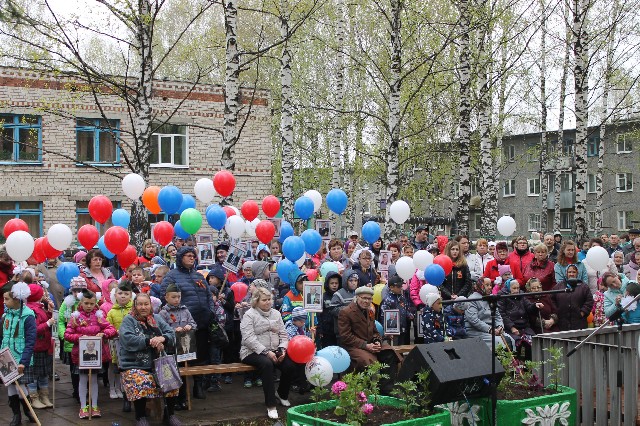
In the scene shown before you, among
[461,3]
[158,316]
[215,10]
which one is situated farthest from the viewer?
[215,10]

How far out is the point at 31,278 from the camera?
32.4 ft

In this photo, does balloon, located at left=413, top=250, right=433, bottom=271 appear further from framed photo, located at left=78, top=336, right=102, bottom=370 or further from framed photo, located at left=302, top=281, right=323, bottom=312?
framed photo, located at left=78, top=336, right=102, bottom=370

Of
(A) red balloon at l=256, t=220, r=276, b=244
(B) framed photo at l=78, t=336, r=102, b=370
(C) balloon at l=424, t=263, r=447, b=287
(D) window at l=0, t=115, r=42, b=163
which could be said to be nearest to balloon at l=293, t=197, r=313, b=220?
(A) red balloon at l=256, t=220, r=276, b=244

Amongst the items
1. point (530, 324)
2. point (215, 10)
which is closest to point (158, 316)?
point (530, 324)

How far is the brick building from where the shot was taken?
88.2 feet

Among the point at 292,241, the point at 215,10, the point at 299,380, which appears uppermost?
the point at 215,10

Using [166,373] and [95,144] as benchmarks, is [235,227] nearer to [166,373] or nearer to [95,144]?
[166,373]

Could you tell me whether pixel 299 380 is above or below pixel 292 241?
below

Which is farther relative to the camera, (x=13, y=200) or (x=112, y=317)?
(x=13, y=200)

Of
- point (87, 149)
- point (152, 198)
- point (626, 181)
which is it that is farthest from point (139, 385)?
point (626, 181)

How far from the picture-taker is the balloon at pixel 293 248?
39.9ft

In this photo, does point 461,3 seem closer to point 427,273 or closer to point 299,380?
point 427,273

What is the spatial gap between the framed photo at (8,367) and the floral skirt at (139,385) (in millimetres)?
1169

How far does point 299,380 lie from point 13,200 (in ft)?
65.0
